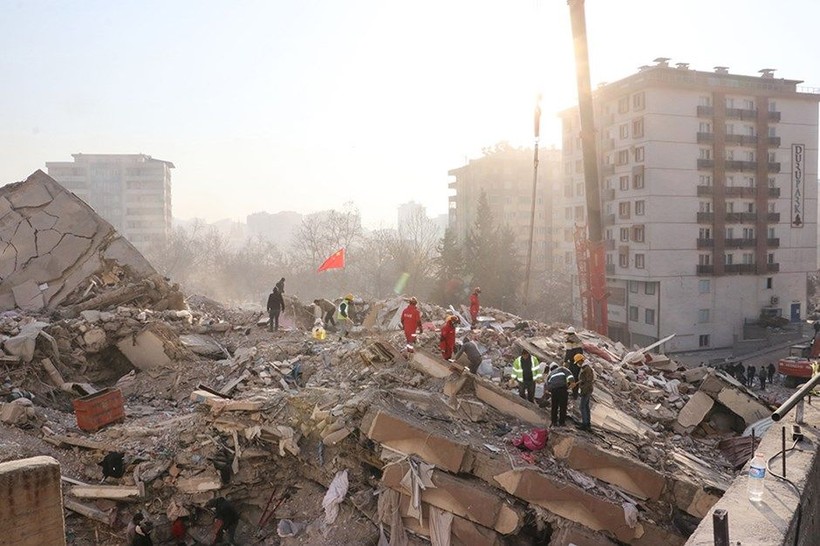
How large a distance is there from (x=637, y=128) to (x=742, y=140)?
6187 millimetres

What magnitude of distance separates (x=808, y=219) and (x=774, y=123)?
6.32 meters

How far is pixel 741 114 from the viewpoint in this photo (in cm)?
2958

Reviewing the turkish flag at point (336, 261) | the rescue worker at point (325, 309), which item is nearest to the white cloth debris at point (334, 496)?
the rescue worker at point (325, 309)

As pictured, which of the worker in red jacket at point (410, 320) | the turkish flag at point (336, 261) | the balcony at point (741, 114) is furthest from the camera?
the balcony at point (741, 114)

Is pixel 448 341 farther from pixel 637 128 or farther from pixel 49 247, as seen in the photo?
pixel 637 128

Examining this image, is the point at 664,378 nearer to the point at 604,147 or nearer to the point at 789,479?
the point at 789,479

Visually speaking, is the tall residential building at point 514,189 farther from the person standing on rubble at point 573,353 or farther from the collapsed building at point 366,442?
the person standing on rubble at point 573,353

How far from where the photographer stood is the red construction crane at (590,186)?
52.1 ft

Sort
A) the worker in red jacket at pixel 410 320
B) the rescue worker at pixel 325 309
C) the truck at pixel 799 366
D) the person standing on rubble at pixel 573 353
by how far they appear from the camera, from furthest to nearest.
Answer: the truck at pixel 799 366, the rescue worker at pixel 325 309, the worker in red jacket at pixel 410 320, the person standing on rubble at pixel 573 353

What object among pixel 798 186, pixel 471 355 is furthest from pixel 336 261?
pixel 798 186

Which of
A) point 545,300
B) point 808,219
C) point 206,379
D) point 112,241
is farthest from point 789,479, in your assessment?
point 808,219

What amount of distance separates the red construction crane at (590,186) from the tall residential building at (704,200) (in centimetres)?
1284

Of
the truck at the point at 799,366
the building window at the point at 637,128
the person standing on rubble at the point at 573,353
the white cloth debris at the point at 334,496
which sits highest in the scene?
the building window at the point at 637,128

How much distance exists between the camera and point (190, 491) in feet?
25.3
